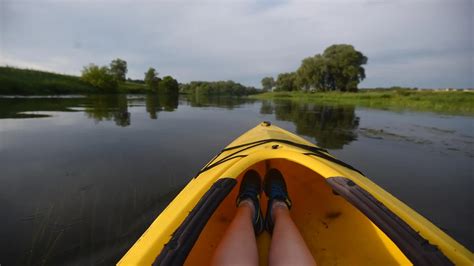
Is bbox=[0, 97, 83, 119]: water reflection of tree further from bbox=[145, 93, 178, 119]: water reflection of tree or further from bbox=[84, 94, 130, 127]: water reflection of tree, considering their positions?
bbox=[145, 93, 178, 119]: water reflection of tree

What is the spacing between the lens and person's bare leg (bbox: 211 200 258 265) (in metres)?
1.46

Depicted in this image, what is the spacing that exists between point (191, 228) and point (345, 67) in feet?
167

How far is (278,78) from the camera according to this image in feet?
262

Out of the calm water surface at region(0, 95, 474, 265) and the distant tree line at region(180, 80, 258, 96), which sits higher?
the distant tree line at region(180, 80, 258, 96)

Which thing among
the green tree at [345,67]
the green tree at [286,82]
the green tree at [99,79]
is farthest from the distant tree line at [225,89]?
the green tree at [345,67]

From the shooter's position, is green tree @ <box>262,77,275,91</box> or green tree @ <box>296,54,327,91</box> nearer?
green tree @ <box>296,54,327,91</box>

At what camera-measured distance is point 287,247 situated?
63.2 inches

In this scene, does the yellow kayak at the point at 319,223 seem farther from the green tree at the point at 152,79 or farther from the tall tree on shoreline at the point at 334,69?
the green tree at the point at 152,79

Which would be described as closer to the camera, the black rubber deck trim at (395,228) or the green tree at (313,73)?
the black rubber deck trim at (395,228)

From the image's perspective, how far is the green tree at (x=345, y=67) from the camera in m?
43.4

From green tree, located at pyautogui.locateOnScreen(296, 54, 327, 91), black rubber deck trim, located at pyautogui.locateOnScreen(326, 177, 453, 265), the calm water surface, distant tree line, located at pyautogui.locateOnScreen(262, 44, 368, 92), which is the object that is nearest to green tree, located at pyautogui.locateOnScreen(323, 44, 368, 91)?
distant tree line, located at pyautogui.locateOnScreen(262, 44, 368, 92)

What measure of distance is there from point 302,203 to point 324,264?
91 cm

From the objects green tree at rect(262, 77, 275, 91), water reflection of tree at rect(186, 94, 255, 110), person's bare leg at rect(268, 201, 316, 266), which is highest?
green tree at rect(262, 77, 275, 91)

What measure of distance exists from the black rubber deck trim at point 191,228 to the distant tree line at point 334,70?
160 feet
